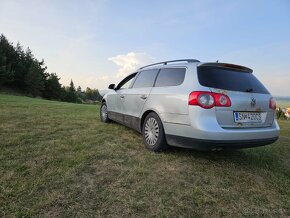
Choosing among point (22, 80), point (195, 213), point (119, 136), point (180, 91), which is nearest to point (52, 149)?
point (119, 136)

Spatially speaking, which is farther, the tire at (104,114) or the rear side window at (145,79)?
the tire at (104,114)

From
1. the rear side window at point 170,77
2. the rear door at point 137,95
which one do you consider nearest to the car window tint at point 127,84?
the rear door at point 137,95

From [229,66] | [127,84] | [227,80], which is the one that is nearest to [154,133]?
[227,80]

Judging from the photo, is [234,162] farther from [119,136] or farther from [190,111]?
[119,136]

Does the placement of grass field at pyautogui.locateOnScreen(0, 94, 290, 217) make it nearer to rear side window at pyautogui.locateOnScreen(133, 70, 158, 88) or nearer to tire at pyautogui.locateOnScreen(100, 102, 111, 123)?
rear side window at pyautogui.locateOnScreen(133, 70, 158, 88)

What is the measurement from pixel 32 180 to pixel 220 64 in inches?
124

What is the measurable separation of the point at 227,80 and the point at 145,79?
6.30ft

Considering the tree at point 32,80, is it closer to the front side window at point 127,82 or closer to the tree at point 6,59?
the tree at point 6,59

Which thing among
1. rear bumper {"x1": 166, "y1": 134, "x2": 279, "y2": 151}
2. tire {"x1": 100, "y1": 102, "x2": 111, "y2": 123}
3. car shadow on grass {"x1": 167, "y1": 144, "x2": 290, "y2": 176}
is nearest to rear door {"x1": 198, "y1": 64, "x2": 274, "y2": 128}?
rear bumper {"x1": 166, "y1": 134, "x2": 279, "y2": 151}

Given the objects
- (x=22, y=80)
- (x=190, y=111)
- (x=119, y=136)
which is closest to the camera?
(x=190, y=111)

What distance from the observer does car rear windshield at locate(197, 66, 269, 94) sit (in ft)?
11.3

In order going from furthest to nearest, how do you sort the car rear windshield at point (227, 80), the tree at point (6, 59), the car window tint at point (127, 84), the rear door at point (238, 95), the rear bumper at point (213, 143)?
the tree at point (6, 59), the car window tint at point (127, 84), the car rear windshield at point (227, 80), the rear door at point (238, 95), the rear bumper at point (213, 143)

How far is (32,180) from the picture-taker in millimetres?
2705

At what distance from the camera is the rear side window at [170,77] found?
3862 mm
